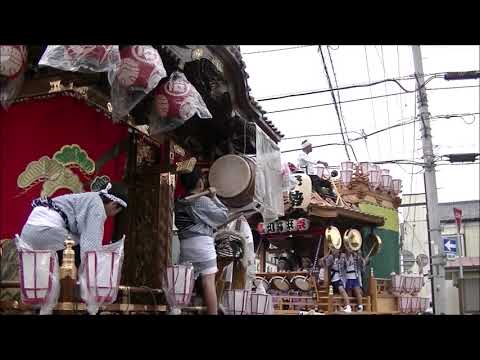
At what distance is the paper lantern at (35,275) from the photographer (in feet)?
13.8

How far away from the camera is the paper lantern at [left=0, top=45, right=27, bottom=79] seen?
13.3 feet

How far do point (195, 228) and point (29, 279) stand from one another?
2606 millimetres

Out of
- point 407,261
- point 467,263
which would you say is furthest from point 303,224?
point 467,263

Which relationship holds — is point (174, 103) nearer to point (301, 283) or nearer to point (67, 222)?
point (67, 222)

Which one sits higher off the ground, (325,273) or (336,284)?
(325,273)

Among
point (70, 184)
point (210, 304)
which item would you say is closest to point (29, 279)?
point (70, 184)

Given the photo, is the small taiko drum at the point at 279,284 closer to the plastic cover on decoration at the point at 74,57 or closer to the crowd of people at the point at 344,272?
the crowd of people at the point at 344,272

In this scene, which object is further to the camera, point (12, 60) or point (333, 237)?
point (333, 237)

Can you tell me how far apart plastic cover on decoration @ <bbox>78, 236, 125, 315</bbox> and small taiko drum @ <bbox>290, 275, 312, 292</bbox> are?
9.10 m

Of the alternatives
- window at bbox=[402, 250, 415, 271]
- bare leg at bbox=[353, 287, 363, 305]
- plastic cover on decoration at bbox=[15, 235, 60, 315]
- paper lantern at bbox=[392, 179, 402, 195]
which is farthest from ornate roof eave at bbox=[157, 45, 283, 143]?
window at bbox=[402, 250, 415, 271]

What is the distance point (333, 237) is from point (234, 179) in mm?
6697

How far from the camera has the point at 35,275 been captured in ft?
13.8
